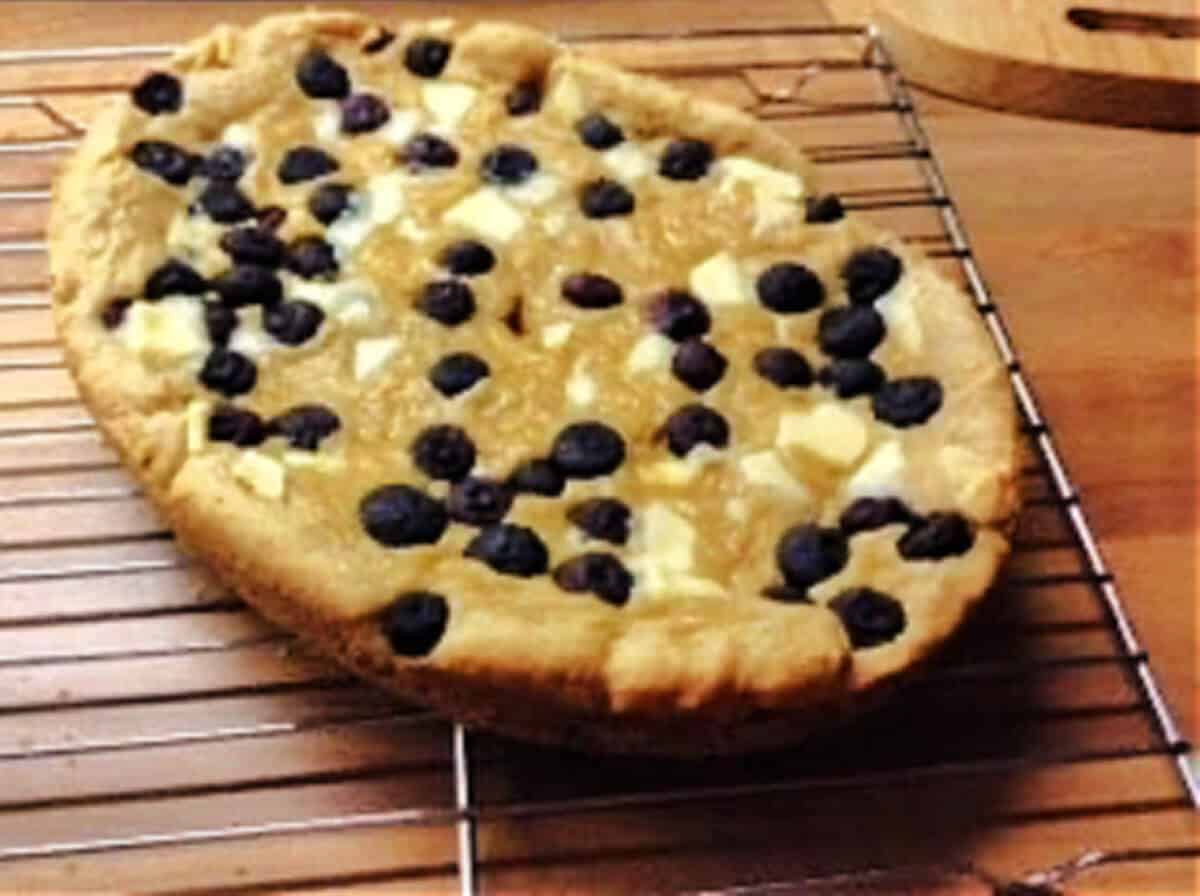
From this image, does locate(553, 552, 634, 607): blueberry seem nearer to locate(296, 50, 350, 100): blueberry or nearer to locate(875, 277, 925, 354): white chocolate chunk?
locate(875, 277, 925, 354): white chocolate chunk

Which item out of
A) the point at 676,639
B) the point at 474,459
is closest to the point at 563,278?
the point at 474,459

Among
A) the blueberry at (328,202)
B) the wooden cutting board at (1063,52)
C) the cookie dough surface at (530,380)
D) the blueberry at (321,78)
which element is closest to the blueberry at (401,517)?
the cookie dough surface at (530,380)

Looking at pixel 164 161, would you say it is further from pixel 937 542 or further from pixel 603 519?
pixel 937 542

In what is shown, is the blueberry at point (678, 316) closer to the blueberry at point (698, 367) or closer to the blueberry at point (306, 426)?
the blueberry at point (698, 367)

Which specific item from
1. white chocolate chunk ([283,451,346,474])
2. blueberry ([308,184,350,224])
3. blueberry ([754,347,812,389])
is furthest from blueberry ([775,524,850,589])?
blueberry ([308,184,350,224])

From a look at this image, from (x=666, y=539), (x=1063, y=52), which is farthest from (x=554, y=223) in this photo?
(x=1063, y=52)

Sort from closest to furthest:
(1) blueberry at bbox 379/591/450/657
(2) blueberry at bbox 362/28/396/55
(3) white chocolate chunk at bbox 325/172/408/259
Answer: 1. (1) blueberry at bbox 379/591/450/657
2. (3) white chocolate chunk at bbox 325/172/408/259
3. (2) blueberry at bbox 362/28/396/55
